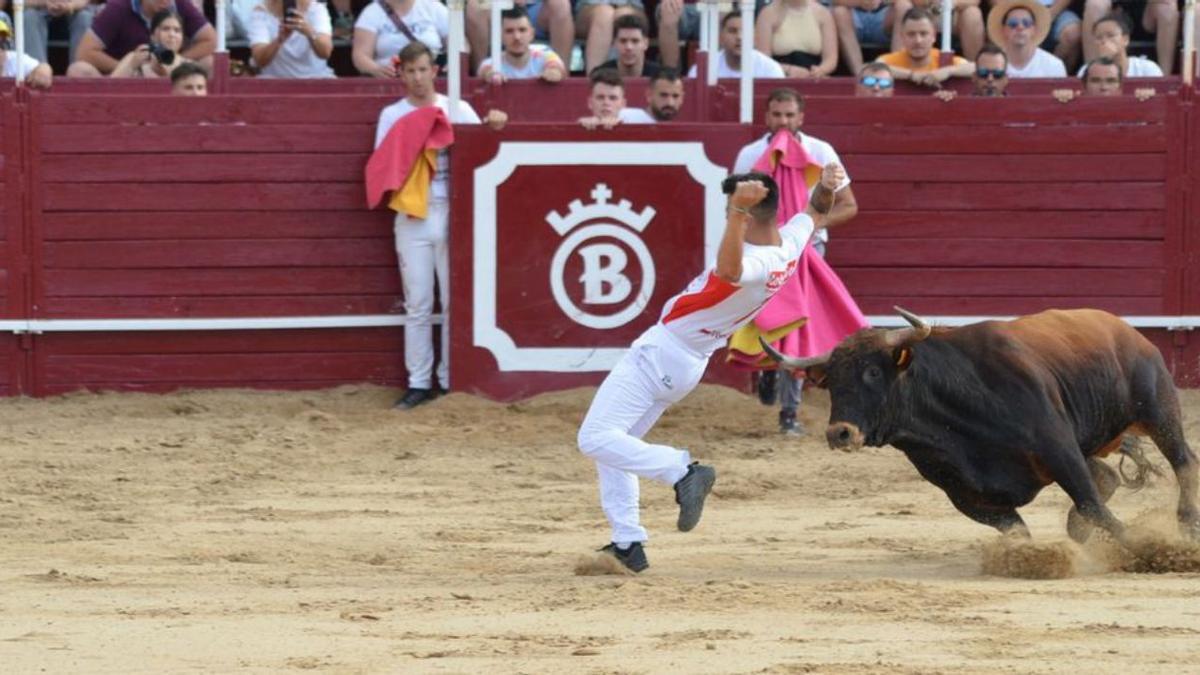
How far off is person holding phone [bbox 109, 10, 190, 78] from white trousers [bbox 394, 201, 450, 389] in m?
1.66

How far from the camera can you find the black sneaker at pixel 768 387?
427 inches

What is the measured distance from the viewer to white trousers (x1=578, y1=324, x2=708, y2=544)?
279 inches

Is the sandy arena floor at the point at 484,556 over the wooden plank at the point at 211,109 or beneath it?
beneath

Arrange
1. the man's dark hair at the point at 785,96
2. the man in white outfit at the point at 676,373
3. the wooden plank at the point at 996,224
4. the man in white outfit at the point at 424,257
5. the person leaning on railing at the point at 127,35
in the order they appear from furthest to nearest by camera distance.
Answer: the person leaning on railing at the point at 127,35 → the wooden plank at the point at 996,224 → the man in white outfit at the point at 424,257 → the man's dark hair at the point at 785,96 → the man in white outfit at the point at 676,373

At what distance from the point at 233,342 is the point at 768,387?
2656 mm

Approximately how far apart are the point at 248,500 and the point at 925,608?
340 cm

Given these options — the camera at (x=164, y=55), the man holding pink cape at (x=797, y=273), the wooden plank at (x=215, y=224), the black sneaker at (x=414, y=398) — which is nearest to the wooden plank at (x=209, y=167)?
the wooden plank at (x=215, y=224)

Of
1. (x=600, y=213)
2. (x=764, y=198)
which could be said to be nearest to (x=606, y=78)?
(x=600, y=213)

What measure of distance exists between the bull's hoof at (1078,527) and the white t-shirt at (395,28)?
18.5 feet

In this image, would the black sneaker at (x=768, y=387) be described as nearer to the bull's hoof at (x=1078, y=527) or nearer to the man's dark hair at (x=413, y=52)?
the man's dark hair at (x=413, y=52)

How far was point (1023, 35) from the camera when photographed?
12016 millimetres

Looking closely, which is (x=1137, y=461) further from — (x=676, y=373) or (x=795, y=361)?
(x=676, y=373)

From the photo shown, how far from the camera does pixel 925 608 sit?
6430 mm

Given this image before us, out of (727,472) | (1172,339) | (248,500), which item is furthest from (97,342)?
(1172,339)
